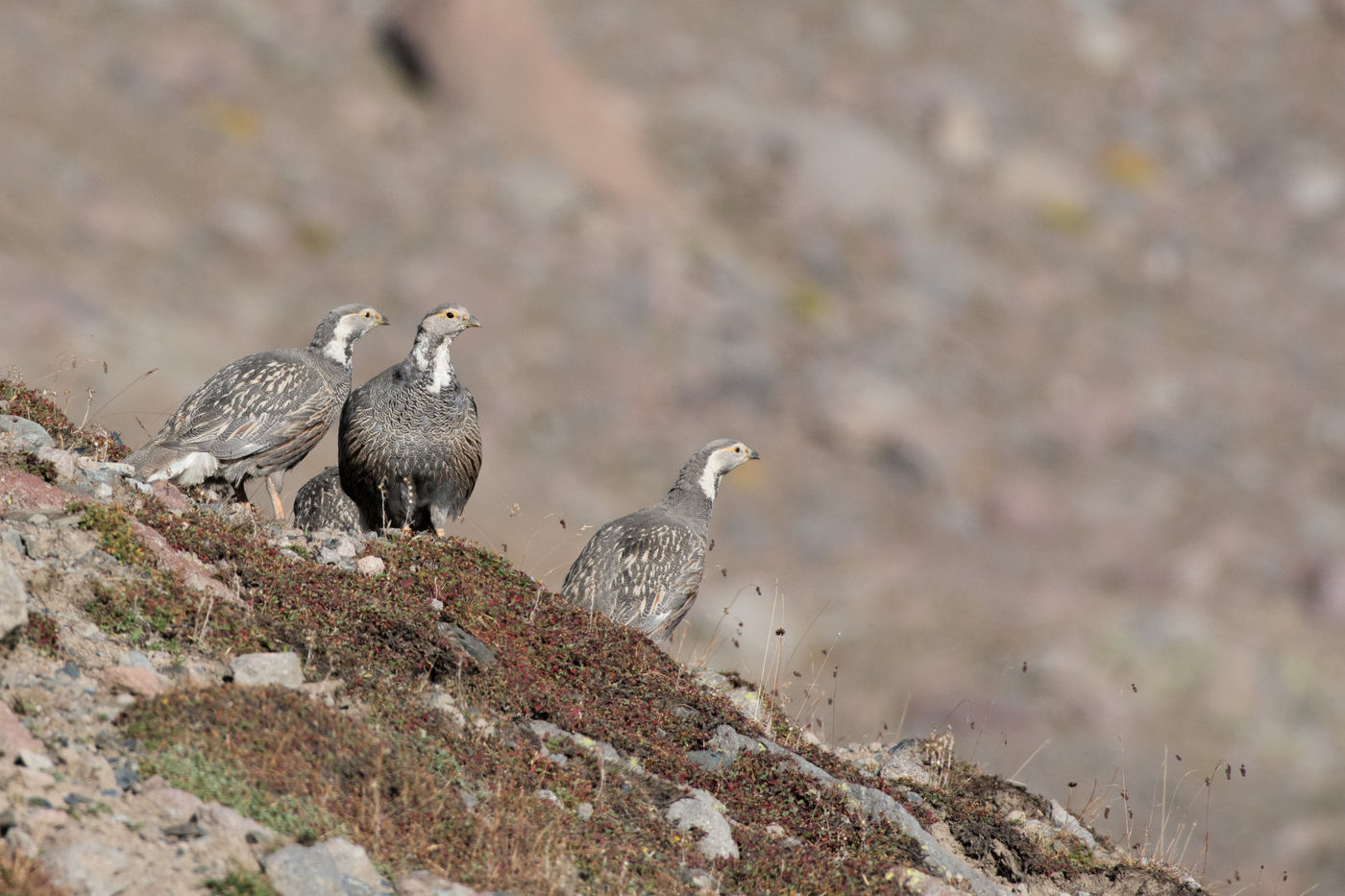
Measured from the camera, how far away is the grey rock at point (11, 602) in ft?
22.2

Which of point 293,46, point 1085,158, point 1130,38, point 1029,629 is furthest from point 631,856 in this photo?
point 1130,38

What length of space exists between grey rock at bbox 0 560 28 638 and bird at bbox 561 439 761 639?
5951 mm

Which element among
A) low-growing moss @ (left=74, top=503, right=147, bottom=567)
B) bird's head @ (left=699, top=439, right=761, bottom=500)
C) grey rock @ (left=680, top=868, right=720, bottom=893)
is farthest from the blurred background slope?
grey rock @ (left=680, top=868, right=720, bottom=893)

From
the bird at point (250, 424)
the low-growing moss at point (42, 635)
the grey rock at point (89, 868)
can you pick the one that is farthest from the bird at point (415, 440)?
the grey rock at point (89, 868)

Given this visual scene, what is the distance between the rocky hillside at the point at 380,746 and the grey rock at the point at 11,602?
0.01m

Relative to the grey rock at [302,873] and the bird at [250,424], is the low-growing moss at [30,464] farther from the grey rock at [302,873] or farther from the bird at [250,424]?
the grey rock at [302,873]

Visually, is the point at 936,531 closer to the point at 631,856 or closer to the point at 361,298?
the point at 361,298

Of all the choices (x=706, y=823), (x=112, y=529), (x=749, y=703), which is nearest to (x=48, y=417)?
(x=112, y=529)

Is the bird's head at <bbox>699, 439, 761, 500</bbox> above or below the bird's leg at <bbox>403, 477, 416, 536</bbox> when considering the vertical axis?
above

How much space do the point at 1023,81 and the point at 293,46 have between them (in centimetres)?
2992

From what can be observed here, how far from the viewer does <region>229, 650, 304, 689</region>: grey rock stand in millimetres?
→ 7477

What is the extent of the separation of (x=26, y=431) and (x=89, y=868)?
483 cm

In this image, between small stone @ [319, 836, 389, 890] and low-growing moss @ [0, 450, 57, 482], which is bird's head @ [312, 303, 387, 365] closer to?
low-growing moss @ [0, 450, 57, 482]

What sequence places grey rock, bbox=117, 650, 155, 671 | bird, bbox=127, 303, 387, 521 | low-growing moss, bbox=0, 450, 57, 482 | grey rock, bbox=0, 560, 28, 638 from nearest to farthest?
grey rock, bbox=0, 560, 28, 638 → grey rock, bbox=117, 650, 155, 671 → low-growing moss, bbox=0, 450, 57, 482 → bird, bbox=127, 303, 387, 521
